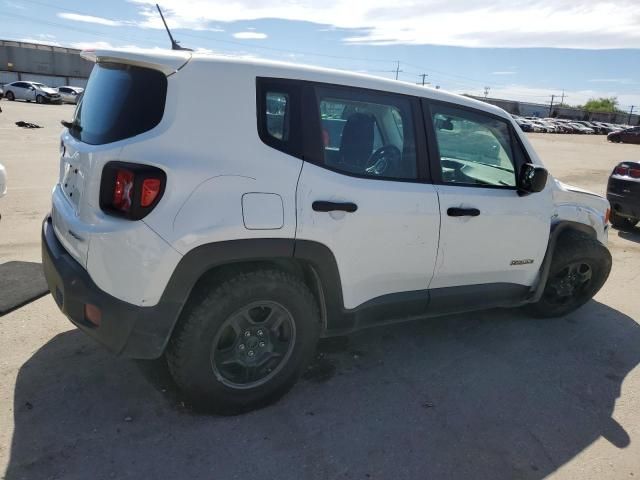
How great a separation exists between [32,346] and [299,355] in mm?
1839

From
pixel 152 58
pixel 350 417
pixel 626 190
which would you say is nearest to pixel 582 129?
pixel 626 190

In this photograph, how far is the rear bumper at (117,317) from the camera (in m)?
2.42

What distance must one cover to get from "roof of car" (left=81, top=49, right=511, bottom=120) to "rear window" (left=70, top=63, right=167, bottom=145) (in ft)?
0.18

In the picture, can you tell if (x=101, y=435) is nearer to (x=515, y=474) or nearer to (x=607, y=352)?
(x=515, y=474)

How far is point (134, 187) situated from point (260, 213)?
0.61m

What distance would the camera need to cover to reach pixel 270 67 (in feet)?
8.80

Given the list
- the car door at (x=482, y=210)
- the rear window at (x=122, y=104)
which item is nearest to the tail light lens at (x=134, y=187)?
the rear window at (x=122, y=104)

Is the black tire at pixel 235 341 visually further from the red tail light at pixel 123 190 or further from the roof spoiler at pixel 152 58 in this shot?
the roof spoiler at pixel 152 58

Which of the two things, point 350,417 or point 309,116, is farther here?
point 350,417

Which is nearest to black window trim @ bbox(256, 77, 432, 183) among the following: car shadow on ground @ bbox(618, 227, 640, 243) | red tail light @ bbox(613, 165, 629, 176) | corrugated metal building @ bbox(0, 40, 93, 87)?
red tail light @ bbox(613, 165, 629, 176)

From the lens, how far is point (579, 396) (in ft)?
10.8

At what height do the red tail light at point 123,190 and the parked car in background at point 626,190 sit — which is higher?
the red tail light at point 123,190

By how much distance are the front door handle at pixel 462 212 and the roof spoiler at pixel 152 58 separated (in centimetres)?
180

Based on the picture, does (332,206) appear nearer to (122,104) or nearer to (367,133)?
(367,133)
